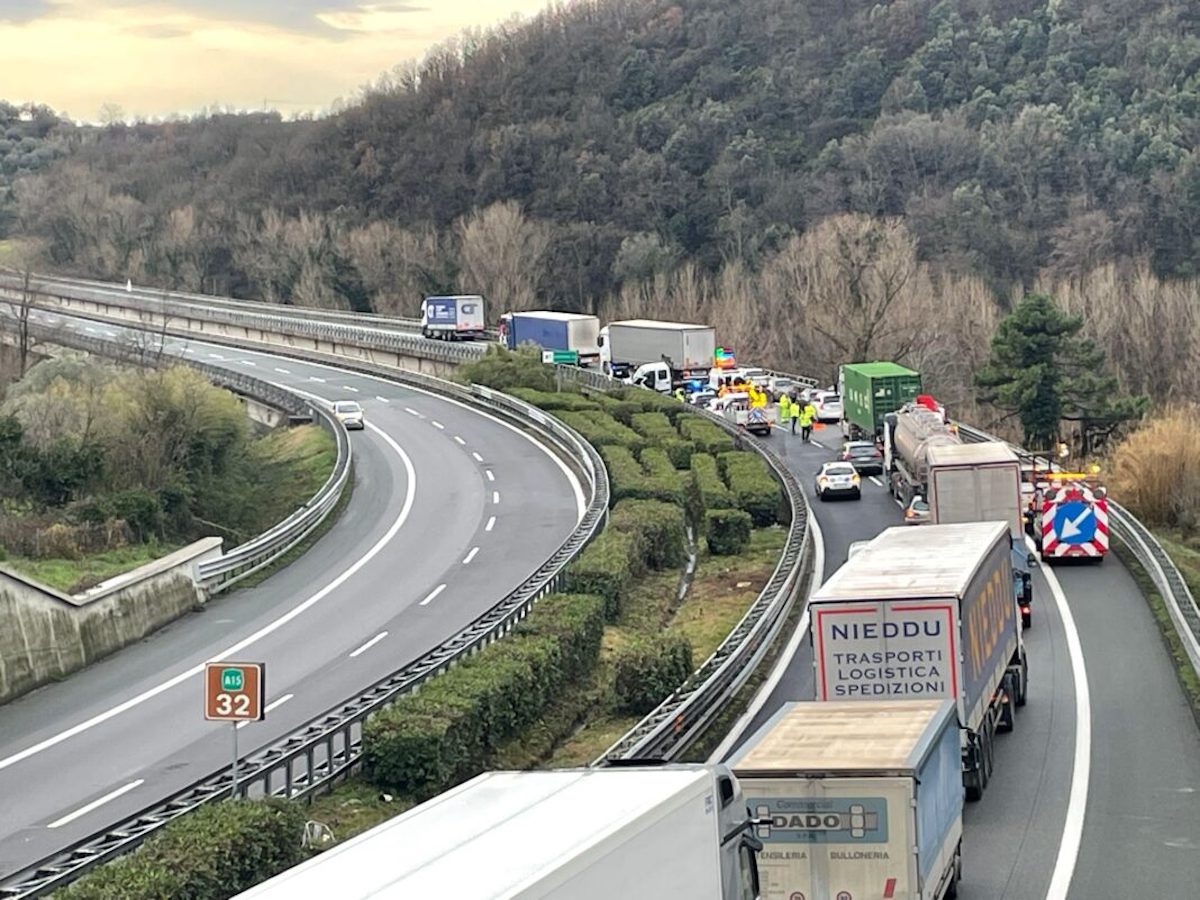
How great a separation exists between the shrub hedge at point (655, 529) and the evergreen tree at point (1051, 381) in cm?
3658

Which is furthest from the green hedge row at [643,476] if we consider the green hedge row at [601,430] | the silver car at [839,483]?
the silver car at [839,483]

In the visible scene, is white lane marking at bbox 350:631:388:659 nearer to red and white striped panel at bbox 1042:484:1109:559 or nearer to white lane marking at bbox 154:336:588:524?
white lane marking at bbox 154:336:588:524

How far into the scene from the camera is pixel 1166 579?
35000 mm

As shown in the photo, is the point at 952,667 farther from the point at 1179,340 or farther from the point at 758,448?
the point at 1179,340

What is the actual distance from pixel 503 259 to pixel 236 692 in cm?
11689

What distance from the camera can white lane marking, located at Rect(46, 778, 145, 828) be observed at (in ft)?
72.7

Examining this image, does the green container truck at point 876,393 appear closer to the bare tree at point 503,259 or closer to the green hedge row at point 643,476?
the green hedge row at point 643,476

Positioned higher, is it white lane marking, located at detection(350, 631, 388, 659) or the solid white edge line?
white lane marking, located at detection(350, 631, 388, 659)

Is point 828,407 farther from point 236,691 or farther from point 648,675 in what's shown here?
point 236,691

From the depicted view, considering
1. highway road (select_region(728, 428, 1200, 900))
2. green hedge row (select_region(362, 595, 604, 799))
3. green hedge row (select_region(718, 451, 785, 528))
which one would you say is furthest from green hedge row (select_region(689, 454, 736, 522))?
green hedge row (select_region(362, 595, 604, 799))

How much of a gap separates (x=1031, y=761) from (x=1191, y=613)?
9151 mm

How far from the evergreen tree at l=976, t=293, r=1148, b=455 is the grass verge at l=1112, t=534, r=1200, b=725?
30014mm

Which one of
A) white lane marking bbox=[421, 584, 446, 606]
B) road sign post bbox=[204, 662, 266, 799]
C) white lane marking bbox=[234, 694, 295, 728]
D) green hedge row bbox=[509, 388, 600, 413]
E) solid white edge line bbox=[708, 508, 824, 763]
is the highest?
road sign post bbox=[204, 662, 266, 799]

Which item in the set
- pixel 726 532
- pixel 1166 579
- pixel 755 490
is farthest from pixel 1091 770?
pixel 755 490
